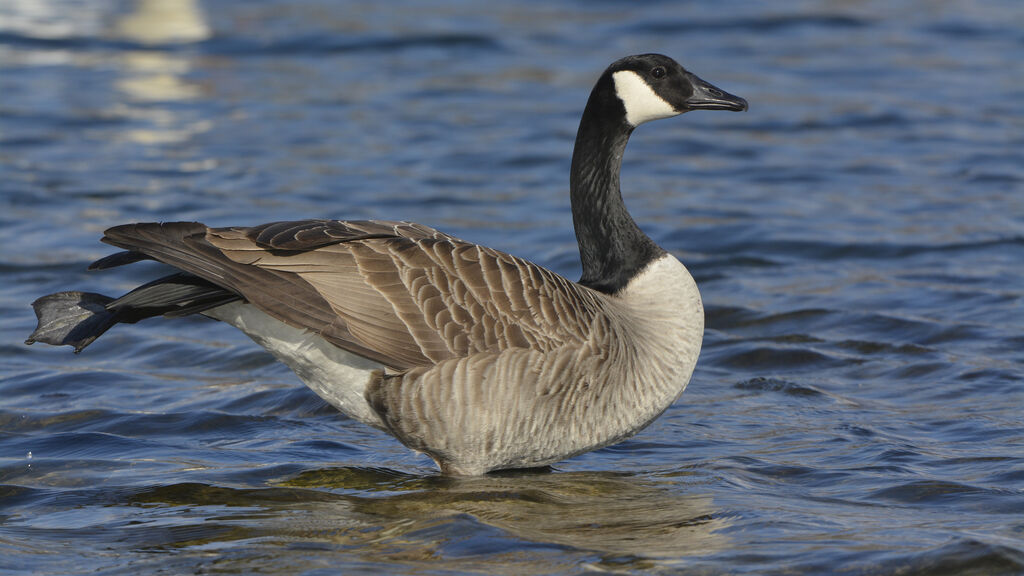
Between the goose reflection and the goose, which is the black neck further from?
the goose reflection

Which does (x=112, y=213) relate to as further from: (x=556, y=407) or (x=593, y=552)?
(x=593, y=552)

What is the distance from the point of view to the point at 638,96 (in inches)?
264

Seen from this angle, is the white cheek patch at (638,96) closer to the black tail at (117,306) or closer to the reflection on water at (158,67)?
the black tail at (117,306)

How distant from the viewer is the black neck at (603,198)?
668 cm

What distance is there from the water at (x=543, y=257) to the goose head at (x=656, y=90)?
172 centimetres

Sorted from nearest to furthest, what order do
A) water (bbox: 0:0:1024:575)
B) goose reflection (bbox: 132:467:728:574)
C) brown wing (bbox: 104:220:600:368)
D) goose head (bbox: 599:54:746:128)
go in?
goose reflection (bbox: 132:467:728:574), brown wing (bbox: 104:220:600:368), water (bbox: 0:0:1024:575), goose head (bbox: 599:54:746:128)

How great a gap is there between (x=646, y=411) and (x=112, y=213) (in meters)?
7.04

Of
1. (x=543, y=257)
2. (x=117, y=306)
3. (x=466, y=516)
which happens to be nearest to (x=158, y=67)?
(x=543, y=257)

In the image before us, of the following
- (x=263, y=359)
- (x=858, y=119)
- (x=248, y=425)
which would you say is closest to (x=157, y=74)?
(x=858, y=119)

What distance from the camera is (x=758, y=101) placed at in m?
16.0

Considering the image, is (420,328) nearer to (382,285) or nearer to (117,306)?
(382,285)

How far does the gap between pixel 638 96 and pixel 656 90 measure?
0.31 feet

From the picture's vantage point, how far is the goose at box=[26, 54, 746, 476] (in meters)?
5.52

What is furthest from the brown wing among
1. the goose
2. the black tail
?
the black tail
